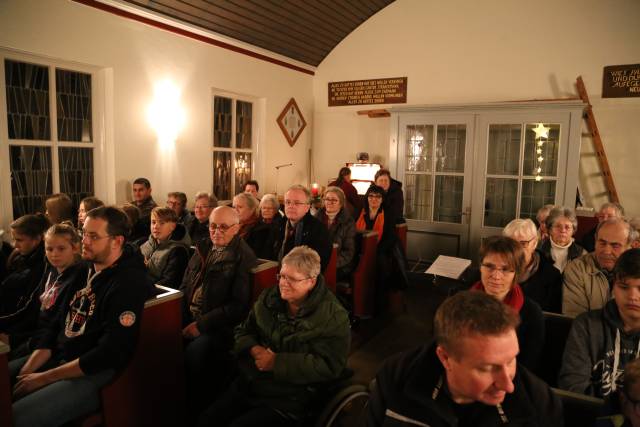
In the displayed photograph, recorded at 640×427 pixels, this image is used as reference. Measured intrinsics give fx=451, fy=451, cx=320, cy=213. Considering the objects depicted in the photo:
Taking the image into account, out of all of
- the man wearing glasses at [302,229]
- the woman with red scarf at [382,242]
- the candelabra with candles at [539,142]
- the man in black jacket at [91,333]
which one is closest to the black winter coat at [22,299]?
the man in black jacket at [91,333]

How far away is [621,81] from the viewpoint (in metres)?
6.12

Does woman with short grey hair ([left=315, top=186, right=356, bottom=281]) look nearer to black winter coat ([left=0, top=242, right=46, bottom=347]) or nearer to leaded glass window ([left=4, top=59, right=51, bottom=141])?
black winter coat ([left=0, top=242, right=46, bottom=347])

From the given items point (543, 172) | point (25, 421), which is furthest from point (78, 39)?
point (543, 172)

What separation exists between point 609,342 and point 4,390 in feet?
7.60

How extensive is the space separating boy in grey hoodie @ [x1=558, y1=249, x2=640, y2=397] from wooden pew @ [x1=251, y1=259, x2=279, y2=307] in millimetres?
1651

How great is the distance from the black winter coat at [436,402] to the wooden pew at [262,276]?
1531mm

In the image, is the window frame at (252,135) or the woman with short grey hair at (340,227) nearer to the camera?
the woman with short grey hair at (340,227)

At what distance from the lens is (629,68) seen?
606cm

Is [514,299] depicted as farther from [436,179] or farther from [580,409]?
[436,179]

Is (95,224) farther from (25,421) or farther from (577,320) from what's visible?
(577,320)

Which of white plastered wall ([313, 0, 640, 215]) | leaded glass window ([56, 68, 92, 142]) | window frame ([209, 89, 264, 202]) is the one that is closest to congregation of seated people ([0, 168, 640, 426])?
leaded glass window ([56, 68, 92, 142])

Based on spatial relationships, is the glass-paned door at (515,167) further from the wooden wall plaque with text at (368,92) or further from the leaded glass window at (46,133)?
the leaded glass window at (46,133)

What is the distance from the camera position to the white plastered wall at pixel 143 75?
4426 mm

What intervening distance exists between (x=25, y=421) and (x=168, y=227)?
1539 millimetres
